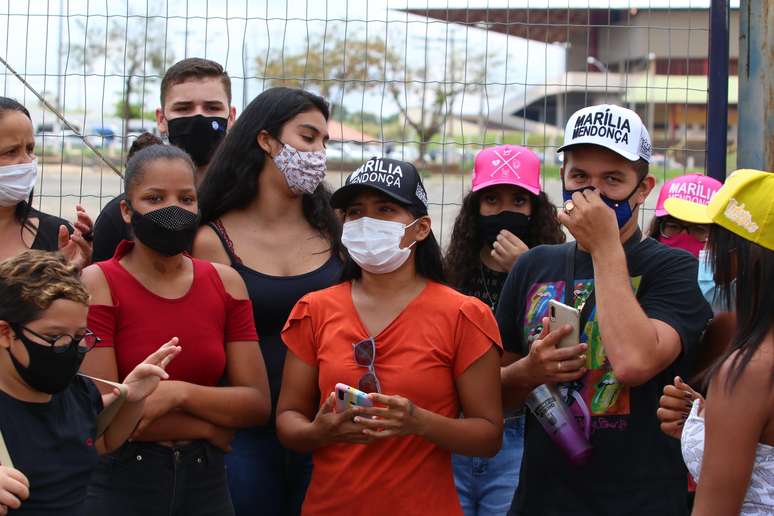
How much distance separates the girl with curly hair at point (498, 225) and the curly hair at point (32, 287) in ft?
6.47

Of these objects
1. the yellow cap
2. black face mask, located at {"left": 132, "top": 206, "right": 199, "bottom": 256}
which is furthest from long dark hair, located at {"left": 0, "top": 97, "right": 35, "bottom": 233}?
the yellow cap

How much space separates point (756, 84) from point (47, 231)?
10.4 ft

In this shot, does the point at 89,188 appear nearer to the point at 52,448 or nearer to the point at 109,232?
the point at 109,232

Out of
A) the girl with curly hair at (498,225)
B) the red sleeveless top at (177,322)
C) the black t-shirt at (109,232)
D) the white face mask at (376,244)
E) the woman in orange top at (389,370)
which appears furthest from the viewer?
the girl with curly hair at (498,225)

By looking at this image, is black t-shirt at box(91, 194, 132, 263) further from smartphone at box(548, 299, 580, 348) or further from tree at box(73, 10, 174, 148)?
smartphone at box(548, 299, 580, 348)

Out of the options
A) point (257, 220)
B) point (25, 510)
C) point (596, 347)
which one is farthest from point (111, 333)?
point (596, 347)

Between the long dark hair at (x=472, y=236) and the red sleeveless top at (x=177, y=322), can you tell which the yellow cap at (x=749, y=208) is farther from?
the long dark hair at (x=472, y=236)

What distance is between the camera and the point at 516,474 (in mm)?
4348

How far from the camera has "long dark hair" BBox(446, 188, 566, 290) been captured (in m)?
4.67

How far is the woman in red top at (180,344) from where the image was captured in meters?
3.44

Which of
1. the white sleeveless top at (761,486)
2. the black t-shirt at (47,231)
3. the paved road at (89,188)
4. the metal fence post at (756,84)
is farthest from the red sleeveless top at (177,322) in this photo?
the metal fence post at (756,84)

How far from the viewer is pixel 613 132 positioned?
343cm

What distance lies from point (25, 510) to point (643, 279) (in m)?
2.01

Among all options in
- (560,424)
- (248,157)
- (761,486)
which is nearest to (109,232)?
(248,157)
